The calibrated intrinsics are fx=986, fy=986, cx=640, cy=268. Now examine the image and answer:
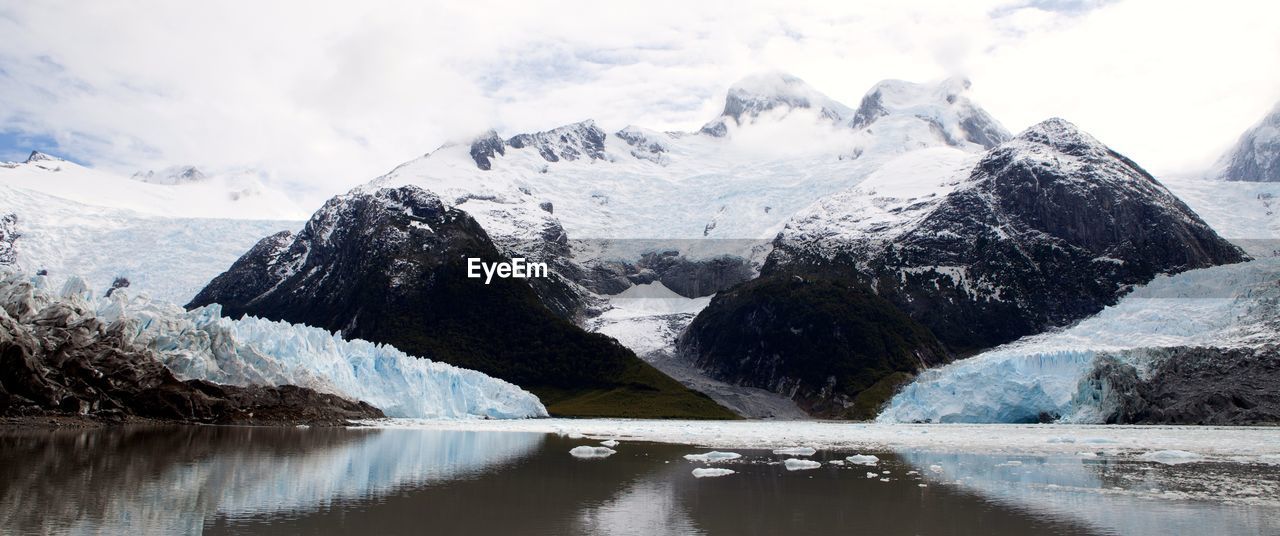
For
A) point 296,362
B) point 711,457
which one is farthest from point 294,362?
point 711,457

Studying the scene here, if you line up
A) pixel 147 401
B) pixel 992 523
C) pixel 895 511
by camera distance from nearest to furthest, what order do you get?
pixel 992 523
pixel 895 511
pixel 147 401

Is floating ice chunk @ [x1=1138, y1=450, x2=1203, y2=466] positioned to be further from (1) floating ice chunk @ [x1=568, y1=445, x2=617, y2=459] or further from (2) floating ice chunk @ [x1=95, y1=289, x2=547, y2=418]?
(2) floating ice chunk @ [x1=95, y1=289, x2=547, y2=418]

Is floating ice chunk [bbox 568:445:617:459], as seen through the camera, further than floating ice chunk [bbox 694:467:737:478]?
Yes

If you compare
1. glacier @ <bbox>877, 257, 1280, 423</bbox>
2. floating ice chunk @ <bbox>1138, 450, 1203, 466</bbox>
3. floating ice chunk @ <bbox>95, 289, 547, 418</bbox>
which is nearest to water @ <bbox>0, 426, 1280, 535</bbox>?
floating ice chunk @ <bbox>1138, 450, 1203, 466</bbox>

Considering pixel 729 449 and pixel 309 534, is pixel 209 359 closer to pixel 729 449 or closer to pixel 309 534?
pixel 729 449

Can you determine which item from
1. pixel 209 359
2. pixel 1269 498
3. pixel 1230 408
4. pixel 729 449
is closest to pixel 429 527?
pixel 1269 498

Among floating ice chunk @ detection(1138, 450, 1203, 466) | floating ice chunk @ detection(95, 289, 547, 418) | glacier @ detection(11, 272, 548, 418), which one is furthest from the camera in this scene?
floating ice chunk @ detection(95, 289, 547, 418)

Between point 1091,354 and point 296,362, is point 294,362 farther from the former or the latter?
point 1091,354
